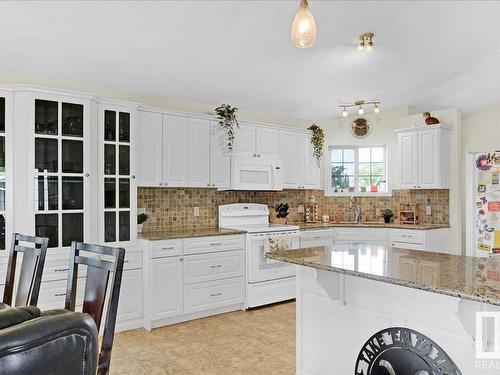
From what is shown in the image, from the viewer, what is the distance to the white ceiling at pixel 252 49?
282 cm

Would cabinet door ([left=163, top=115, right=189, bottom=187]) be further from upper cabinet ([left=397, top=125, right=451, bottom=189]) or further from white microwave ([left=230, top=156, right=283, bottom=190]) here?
upper cabinet ([left=397, top=125, right=451, bottom=189])

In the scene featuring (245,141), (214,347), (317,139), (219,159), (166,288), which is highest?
(317,139)

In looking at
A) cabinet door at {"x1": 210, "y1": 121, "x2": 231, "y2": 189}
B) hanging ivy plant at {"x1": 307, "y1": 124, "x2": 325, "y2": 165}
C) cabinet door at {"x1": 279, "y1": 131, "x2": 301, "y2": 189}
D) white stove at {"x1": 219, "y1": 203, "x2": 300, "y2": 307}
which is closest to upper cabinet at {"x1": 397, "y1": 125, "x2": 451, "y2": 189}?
hanging ivy plant at {"x1": 307, "y1": 124, "x2": 325, "y2": 165}

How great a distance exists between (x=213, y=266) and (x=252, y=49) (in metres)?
2.28

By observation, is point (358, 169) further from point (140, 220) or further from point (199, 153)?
point (140, 220)

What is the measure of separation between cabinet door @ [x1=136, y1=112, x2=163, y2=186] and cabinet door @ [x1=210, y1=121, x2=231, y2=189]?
67cm

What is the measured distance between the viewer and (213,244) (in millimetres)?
4281

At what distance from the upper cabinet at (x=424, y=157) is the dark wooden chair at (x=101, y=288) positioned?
4.61m

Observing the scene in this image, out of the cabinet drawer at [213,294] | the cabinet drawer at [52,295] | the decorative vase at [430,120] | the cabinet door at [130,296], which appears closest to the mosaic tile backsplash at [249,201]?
the cabinet door at [130,296]

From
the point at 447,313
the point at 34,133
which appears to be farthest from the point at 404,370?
the point at 34,133

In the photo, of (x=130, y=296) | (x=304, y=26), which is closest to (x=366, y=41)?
(x=304, y=26)

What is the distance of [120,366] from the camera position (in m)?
3.04

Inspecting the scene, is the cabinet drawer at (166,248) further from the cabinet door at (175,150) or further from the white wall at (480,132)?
the white wall at (480,132)

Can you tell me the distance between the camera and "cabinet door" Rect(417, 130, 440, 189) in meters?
5.23
